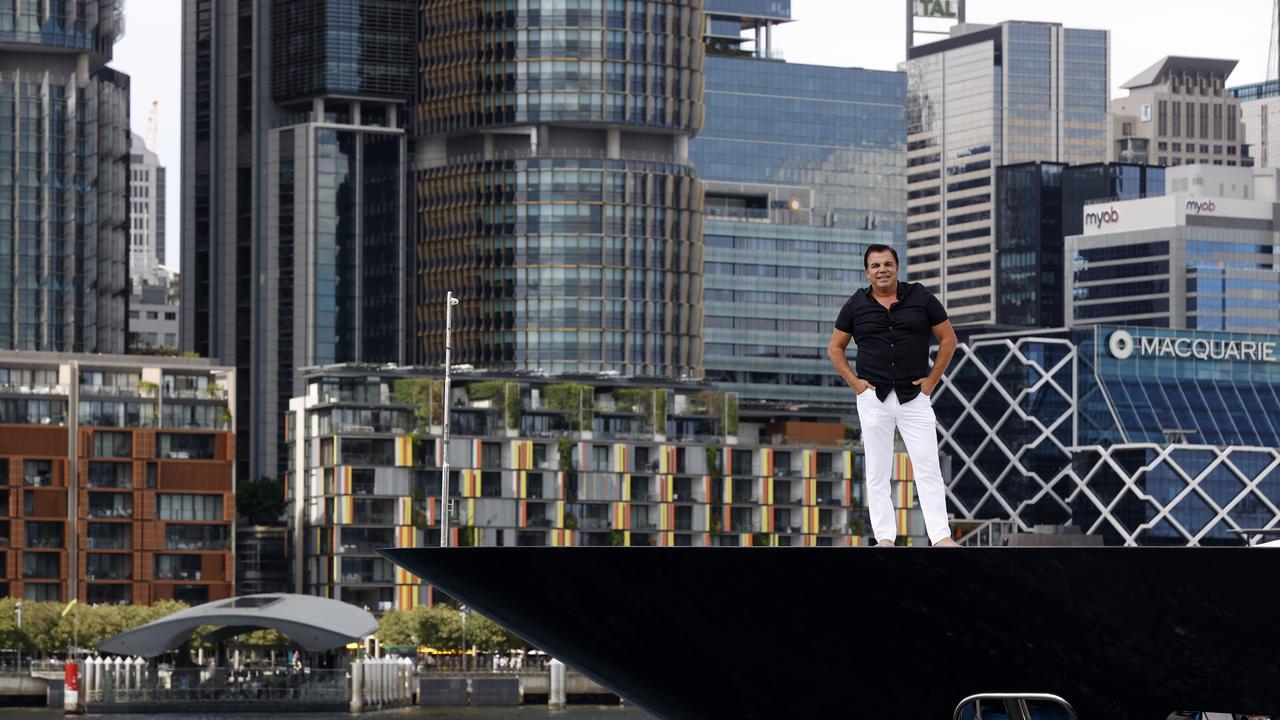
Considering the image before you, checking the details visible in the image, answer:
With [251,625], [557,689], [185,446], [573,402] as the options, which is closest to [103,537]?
[185,446]

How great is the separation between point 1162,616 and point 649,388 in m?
177

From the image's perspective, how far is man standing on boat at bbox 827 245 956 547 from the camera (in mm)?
18828

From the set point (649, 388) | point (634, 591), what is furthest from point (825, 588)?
point (649, 388)

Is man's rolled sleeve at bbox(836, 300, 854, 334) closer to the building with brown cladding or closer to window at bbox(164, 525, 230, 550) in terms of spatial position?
the building with brown cladding

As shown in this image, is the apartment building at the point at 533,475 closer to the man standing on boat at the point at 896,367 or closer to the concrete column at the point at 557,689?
the concrete column at the point at 557,689

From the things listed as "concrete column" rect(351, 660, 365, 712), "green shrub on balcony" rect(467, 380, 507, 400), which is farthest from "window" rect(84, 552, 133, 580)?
"concrete column" rect(351, 660, 365, 712)

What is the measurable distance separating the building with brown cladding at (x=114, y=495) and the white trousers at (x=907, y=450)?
15524 cm

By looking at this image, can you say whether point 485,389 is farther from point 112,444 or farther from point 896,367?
point 896,367

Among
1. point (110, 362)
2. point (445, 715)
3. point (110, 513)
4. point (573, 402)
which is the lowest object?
point (445, 715)

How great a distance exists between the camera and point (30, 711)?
136 meters

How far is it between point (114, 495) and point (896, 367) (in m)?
157

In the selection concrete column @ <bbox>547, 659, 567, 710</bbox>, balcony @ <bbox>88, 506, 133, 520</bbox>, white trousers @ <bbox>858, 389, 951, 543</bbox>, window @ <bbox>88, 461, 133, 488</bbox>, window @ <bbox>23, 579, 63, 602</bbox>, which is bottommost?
concrete column @ <bbox>547, 659, 567, 710</bbox>

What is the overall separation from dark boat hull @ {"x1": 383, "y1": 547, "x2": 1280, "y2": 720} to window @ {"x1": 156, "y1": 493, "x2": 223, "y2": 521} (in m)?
155

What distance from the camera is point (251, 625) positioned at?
134750 mm
